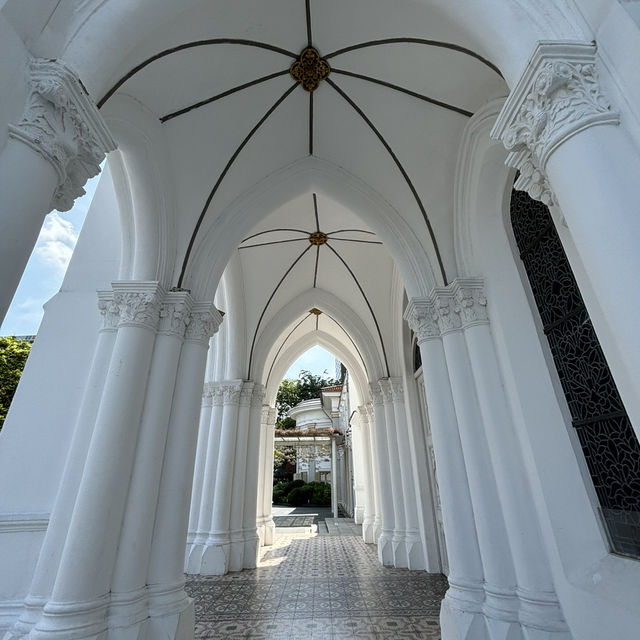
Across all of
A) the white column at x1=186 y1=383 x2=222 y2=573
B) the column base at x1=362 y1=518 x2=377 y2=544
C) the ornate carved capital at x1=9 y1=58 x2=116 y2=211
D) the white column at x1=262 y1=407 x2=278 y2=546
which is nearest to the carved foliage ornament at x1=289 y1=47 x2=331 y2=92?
the ornate carved capital at x1=9 y1=58 x2=116 y2=211

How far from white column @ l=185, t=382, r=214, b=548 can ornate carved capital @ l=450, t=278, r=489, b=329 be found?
5.43 meters

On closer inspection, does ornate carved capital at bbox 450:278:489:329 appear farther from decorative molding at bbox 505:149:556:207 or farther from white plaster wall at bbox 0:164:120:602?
white plaster wall at bbox 0:164:120:602

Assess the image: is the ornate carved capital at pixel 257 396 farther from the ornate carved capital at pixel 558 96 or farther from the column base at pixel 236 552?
A: the ornate carved capital at pixel 558 96

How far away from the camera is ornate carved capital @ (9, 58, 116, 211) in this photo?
6.37 feet

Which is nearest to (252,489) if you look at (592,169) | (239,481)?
(239,481)

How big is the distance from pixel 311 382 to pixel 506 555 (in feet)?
113

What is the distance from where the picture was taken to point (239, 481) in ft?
27.2

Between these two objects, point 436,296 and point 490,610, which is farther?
point 436,296

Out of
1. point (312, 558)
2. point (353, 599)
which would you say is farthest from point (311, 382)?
point (353, 599)

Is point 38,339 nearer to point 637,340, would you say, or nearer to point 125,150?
point 125,150

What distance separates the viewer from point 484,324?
171 inches

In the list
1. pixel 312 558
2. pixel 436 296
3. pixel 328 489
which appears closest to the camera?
pixel 436 296

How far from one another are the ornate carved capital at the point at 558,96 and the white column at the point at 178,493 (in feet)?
13.3

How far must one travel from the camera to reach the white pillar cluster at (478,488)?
336 cm
